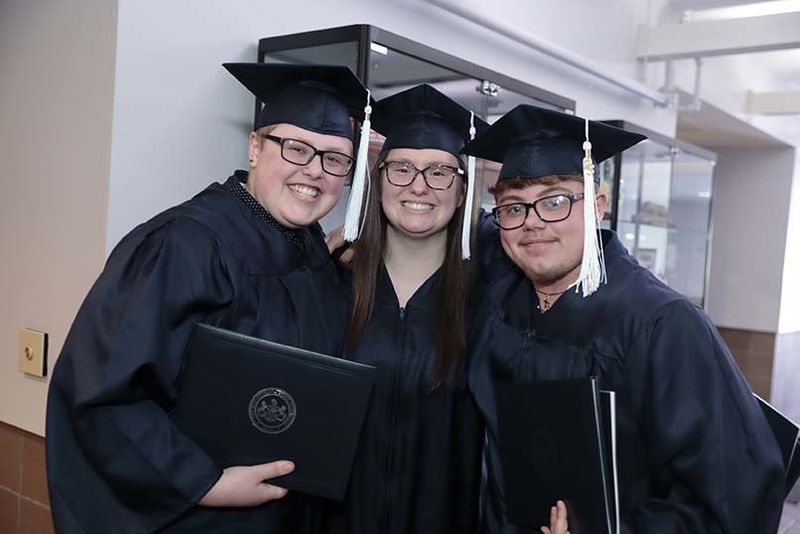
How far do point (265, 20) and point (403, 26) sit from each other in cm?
74

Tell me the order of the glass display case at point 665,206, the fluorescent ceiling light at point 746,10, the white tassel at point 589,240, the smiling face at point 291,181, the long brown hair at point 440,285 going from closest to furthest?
1. the white tassel at point 589,240
2. the smiling face at point 291,181
3. the long brown hair at point 440,285
4. the glass display case at point 665,206
5. the fluorescent ceiling light at point 746,10

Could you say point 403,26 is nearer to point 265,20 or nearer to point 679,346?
point 265,20

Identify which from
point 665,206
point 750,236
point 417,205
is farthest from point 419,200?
point 750,236

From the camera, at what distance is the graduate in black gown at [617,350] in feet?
4.75

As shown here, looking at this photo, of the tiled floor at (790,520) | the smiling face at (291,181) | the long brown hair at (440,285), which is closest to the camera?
the smiling face at (291,181)

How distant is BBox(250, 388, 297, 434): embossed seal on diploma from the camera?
1.52 meters

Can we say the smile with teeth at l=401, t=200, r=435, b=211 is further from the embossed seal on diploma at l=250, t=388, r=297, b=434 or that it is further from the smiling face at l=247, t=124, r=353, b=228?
the embossed seal on diploma at l=250, t=388, r=297, b=434

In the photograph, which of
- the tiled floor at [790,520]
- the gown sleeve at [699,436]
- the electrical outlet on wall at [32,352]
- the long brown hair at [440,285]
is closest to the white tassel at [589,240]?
the gown sleeve at [699,436]

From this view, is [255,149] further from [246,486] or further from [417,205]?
[246,486]

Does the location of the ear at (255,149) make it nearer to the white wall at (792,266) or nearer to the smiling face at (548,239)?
the smiling face at (548,239)

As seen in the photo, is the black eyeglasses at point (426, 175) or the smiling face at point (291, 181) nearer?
the smiling face at point (291, 181)

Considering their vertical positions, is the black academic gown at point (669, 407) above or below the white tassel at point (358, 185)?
below

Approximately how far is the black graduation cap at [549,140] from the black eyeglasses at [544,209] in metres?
0.06

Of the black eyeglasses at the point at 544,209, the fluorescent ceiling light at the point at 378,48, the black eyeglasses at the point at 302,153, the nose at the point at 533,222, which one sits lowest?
the nose at the point at 533,222
